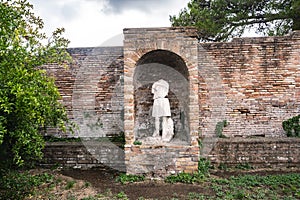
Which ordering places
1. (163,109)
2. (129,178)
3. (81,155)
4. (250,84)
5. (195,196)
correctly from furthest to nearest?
(250,84), (81,155), (163,109), (129,178), (195,196)

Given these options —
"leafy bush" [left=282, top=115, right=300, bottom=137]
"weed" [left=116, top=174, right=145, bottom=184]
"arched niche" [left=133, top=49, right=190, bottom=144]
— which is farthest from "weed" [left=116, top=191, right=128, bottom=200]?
"leafy bush" [left=282, top=115, right=300, bottom=137]

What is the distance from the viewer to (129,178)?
548cm

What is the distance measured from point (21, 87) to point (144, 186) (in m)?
3.03

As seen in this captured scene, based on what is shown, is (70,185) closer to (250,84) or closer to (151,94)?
(151,94)

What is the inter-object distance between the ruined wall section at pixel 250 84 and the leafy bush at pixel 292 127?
194 millimetres

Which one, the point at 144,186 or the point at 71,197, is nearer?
the point at 71,197

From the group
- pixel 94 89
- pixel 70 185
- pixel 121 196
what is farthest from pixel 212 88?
pixel 70 185

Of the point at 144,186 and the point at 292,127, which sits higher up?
the point at 292,127

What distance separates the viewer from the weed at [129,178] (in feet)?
17.8

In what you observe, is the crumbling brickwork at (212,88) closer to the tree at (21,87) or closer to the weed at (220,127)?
the weed at (220,127)

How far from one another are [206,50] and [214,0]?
3.08 meters

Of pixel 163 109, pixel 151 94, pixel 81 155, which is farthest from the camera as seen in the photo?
pixel 151 94

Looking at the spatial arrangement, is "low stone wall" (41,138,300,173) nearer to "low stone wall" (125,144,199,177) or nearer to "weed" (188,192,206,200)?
"low stone wall" (125,144,199,177)

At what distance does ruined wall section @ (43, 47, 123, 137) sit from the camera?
7.49 metres
